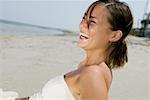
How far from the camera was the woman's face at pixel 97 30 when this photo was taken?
1.04m

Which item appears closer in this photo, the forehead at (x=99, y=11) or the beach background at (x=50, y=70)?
the forehead at (x=99, y=11)

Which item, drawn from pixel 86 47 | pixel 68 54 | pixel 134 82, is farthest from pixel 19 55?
pixel 86 47

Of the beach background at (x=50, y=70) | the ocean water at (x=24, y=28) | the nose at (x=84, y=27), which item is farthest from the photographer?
the ocean water at (x=24, y=28)

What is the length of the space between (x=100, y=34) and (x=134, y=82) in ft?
10.3

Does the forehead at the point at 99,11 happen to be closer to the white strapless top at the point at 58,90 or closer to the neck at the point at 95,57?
the neck at the point at 95,57

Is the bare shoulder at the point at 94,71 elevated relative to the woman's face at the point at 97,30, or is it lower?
lower

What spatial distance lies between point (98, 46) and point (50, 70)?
11.7ft

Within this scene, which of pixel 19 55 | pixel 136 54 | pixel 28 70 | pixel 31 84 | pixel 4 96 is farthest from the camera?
pixel 136 54

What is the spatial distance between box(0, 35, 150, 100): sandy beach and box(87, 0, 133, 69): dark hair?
176cm

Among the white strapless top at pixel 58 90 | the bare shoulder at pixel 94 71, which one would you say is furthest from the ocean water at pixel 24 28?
the bare shoulder at pixel 94 71

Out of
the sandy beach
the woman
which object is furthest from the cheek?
the sandy beach

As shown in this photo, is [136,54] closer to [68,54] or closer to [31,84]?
[68,54]

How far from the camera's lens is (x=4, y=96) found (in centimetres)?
141

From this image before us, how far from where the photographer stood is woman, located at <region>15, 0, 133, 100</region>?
1013 mm
